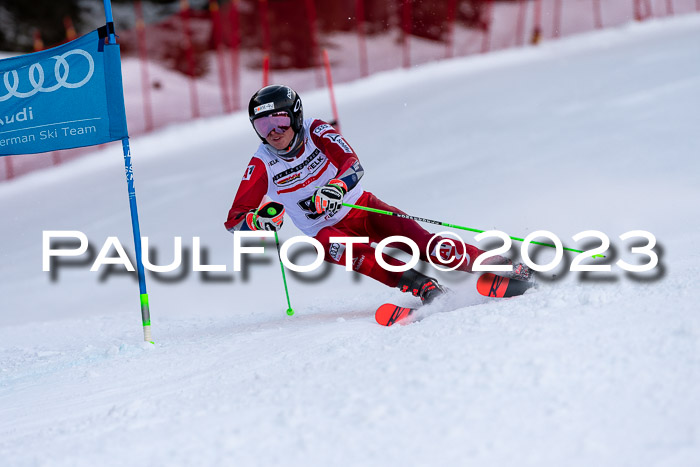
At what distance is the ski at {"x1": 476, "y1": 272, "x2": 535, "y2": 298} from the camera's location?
3.72 metres

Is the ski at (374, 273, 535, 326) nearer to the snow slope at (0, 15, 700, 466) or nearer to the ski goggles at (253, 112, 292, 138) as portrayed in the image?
the snow slope at (0, 15, 700, 466)

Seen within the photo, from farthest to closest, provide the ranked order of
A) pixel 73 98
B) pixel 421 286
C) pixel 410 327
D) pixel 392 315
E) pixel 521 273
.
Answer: pixel 73 98, pixel 421 286, pixel 521 273, pixel 392 315, pixel 410 327

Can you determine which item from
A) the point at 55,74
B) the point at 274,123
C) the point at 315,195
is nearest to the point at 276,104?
the point at 274,123

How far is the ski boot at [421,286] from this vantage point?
13.0ft

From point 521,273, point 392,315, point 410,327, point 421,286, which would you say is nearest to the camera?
point 410,327

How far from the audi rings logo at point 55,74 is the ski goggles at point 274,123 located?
3.71 feet

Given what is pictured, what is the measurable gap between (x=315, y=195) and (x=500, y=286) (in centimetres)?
108

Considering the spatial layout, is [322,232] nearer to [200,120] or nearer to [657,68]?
[657,68]

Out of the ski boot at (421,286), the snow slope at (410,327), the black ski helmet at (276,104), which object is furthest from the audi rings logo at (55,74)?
the ski boot at (421,286)

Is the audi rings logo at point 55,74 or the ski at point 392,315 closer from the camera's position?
the ski at point 392,315

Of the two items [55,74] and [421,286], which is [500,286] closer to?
[421,286]

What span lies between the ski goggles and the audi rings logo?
1.13 m

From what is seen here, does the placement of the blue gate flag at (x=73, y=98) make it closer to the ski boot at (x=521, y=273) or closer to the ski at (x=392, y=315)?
the ski at (x=392, y=315)

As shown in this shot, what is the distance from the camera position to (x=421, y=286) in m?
4.00
